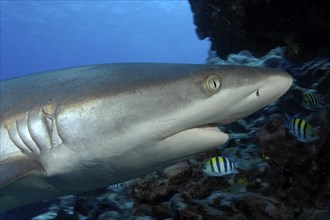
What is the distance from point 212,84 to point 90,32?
9004 cm


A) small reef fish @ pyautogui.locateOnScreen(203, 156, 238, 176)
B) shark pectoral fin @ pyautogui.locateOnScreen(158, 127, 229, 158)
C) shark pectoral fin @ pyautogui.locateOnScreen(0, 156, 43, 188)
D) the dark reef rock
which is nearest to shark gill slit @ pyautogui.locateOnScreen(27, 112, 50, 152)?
shark pectoral fin @ pyautogui.locateOnScreen(0, 156, 43, 188)

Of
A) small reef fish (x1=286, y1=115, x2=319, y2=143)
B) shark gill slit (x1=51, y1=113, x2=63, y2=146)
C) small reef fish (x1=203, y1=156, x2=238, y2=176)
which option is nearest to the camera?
shark gill slit (x1=51, y1=113, x2=63, y2=146)

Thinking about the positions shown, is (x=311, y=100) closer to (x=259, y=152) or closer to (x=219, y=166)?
(x=259, y=152)

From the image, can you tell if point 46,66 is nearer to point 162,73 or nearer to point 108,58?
point 108,58

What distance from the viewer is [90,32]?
86.4m

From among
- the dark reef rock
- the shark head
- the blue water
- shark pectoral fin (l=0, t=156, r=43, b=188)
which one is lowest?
shark pectoral fin (l=0, t=156, r=43, b=188)

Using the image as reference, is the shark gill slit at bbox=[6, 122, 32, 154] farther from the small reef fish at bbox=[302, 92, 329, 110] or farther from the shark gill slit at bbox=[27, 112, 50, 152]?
the small reef fish at bbox=[302, 92, 329, 110]

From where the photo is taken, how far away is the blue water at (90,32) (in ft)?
196

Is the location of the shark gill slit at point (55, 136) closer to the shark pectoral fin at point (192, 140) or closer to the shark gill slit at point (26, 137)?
the shark gill slit at point (26, 137)

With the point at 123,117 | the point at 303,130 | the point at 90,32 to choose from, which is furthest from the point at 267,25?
the point at 90,32

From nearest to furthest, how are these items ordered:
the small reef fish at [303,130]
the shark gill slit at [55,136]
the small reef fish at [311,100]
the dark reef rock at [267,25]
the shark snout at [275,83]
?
the shark snout at [275,83], the shark gill slit at [55,136], the small reef fish at [303,130], the small reef fish at [311,100], the dark reef rock at [267,25]

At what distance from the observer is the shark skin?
2076 mm

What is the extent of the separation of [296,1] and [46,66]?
12483cm

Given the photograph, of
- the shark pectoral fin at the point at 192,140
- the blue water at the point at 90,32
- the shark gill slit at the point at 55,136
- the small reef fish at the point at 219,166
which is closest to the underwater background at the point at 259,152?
the small reef fish at the point at 219,166
